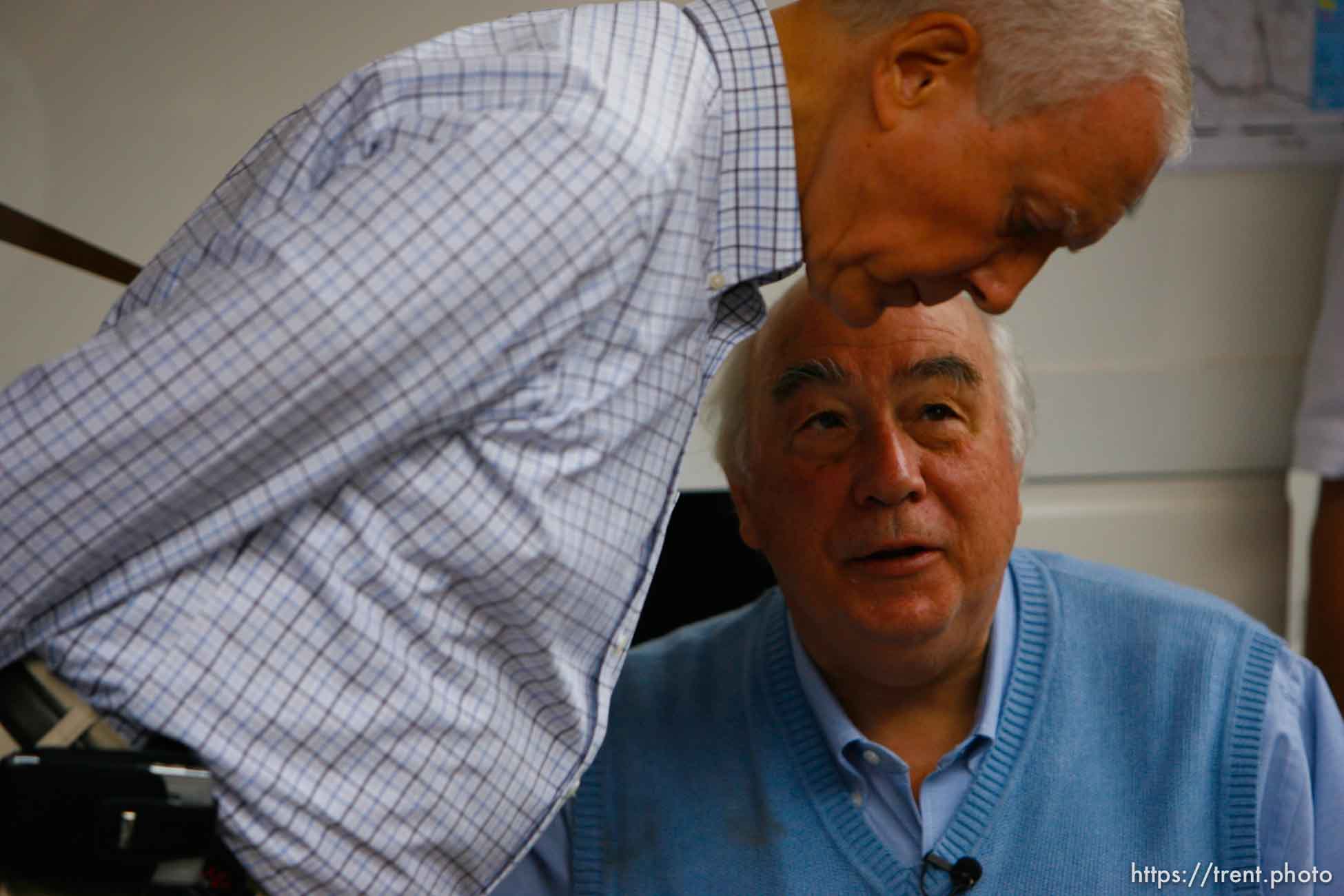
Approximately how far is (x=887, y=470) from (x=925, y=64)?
1.80 feet

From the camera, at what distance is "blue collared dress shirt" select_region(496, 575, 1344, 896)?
1.45 metres

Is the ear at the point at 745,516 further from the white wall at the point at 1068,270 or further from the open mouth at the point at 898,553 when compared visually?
the white wall at the point at 1068,270

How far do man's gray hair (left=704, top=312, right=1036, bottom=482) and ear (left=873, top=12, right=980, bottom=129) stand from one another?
0.60m

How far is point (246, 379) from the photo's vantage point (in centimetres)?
88

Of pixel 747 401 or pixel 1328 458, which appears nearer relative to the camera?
pixel 747 401

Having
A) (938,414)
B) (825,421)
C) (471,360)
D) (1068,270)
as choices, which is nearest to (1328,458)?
(1068,270)

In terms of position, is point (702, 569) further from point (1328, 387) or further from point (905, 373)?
point (1328, 387)

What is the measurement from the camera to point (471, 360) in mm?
904

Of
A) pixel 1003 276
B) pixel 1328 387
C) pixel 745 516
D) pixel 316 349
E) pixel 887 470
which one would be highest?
pixel 316 349

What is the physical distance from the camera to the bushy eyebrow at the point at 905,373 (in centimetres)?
151

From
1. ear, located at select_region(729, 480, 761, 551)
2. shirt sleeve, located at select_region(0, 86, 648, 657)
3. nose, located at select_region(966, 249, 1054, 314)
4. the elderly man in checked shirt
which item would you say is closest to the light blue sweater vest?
ear, located at select_region(729, 480, 761, 551)

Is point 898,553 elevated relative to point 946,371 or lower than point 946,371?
lower

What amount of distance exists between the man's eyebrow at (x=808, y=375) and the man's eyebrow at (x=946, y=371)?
74 millimetres

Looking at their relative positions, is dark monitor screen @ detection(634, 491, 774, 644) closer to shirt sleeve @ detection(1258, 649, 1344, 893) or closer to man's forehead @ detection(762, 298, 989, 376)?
man's forehead @ detection(762, 298, 989, 376)
